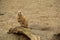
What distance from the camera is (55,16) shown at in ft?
13.3

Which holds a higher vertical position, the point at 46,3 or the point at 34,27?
the point at 46,3

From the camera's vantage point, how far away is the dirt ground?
3386mm

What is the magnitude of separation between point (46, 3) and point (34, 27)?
1490 mm

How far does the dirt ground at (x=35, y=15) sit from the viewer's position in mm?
3386

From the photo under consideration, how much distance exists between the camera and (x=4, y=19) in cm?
402

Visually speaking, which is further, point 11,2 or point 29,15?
point 11,2

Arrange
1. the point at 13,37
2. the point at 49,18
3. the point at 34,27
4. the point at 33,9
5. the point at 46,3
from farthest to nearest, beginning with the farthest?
the point at 46,3 < the point at 33,9 < the point at 49,18 < the point at 34,27 < the point at 13,37

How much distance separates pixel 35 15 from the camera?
421cm

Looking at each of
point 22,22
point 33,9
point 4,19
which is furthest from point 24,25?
point 33,9

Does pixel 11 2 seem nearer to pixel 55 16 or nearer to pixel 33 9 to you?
pixel 33 9

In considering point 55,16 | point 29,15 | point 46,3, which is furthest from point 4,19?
point 46,3

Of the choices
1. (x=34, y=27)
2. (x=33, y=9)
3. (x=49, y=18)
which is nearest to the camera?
(x=34, y=27)

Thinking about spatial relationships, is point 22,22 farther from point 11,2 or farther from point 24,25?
point 11,2

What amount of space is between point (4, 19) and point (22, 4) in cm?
117
